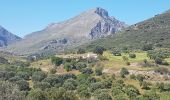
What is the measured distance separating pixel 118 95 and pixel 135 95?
605 centimetres

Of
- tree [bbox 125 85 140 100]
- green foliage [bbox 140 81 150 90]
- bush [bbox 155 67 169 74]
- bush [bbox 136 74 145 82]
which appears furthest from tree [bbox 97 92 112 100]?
bush [bbox 155 67 169 74]

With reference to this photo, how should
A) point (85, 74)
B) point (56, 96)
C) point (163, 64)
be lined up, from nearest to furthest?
point (56, 96) < point (85, 74) < point (163, 64)

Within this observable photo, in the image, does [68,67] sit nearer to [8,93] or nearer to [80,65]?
[80,65]

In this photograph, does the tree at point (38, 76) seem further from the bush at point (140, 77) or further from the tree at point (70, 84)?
the bush at point (140, 77)

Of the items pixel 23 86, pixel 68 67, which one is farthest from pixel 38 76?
pixel 23 86

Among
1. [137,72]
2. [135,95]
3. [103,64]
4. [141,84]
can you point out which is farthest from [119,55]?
[135,95]

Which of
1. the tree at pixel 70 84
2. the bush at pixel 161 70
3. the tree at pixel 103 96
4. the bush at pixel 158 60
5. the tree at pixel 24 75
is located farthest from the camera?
the bush at pixel 158 60

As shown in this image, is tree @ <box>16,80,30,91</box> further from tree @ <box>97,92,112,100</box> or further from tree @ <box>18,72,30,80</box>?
tree @ <box>97,92,112,100</box>

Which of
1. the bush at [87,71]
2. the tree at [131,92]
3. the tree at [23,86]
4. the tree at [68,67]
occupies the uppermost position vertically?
the tree at [68,67]

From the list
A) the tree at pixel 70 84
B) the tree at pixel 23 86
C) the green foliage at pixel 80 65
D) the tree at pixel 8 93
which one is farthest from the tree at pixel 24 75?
the tree at pixel 8 93

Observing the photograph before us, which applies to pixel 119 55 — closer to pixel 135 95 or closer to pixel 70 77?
pixel 70 77

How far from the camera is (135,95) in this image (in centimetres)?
12594

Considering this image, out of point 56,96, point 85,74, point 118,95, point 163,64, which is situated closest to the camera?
point 56,96

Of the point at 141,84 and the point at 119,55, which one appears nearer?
the point at 141,84
